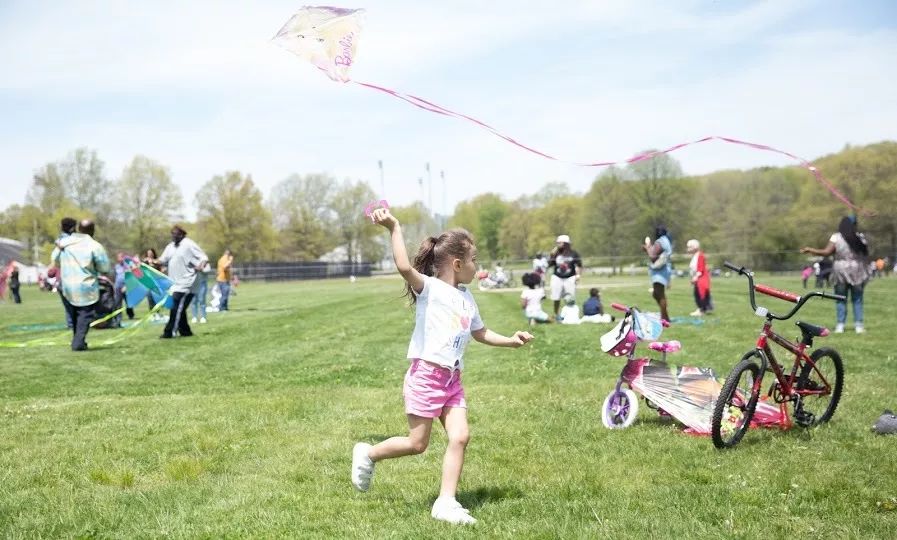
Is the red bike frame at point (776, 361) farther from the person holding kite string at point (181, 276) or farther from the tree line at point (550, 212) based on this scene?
the tree line at point (550, 212)

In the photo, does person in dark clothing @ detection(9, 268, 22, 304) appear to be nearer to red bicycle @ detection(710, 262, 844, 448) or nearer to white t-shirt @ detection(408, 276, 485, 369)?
red bicycle @ detection(710, 262, 844, 448)

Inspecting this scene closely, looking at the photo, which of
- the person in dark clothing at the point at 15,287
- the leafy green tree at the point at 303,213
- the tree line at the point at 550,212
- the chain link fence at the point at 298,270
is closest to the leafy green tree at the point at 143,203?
the tree line at the point at 550,212

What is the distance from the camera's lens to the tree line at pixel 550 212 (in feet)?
212

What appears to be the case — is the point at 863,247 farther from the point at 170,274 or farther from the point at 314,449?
the point at 170,274

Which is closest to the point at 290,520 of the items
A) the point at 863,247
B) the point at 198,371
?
the point at 198,371

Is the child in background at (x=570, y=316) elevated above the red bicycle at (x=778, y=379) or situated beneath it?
situated beneath

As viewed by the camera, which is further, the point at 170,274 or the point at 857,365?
the point at 170,274

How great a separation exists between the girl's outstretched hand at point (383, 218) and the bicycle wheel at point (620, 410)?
12.3 ft

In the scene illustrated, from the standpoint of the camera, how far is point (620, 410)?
7816mm

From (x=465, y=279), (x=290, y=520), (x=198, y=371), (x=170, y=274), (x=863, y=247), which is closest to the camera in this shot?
(x=290, y=520)

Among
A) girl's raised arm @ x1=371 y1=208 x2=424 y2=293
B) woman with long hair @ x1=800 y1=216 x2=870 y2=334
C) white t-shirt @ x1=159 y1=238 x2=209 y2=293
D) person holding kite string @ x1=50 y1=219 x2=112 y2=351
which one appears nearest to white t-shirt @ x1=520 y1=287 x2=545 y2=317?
woman with long hair @ x1=800 y1=216 x2=870 y2=334

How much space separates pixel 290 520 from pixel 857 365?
30.6ft

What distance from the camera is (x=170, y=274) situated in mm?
17688

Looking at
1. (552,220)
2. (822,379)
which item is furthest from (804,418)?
(552,220)
